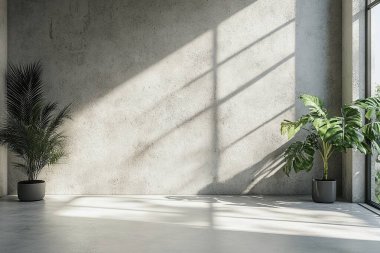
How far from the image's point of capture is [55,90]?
273 inches

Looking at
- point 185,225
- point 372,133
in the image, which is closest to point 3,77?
point 185,225

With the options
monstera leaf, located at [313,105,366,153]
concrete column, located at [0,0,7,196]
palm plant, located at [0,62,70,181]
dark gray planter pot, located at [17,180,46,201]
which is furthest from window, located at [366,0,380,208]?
concrete column, located at [0,0,7,196]

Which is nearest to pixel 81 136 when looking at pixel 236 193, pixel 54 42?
pixel 54 42

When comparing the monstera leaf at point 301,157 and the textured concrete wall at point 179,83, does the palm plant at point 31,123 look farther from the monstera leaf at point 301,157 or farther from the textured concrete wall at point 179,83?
the monstera leaf at point 301,157

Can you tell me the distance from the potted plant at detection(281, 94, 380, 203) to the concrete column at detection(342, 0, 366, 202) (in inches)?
11.3

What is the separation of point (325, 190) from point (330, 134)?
93cm

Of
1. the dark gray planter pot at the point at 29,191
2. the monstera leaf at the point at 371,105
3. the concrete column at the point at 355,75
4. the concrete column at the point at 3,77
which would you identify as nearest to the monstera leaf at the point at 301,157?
the concrete column at the point at 355,75

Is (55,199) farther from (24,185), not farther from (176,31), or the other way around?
(176,31)

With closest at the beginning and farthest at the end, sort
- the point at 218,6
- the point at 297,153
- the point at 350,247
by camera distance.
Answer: the point at 350,247 → the point at 297,153 → the point at 218,6

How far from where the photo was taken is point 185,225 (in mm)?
4867

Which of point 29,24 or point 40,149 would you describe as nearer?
point 40,149

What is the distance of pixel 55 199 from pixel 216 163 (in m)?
2.43

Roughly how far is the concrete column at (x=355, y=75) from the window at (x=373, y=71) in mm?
87

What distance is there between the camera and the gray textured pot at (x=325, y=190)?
20.1 feet
